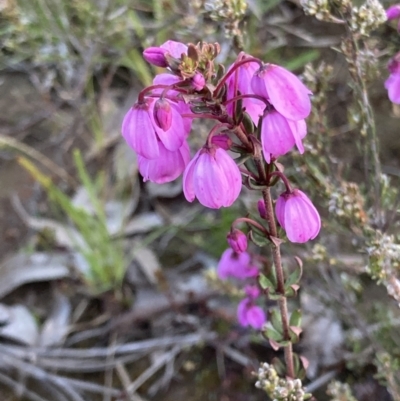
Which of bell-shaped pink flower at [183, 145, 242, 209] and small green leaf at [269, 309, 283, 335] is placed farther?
small green leaf at [269, 309, 283, 335]

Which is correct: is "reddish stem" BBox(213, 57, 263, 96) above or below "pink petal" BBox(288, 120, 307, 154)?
above

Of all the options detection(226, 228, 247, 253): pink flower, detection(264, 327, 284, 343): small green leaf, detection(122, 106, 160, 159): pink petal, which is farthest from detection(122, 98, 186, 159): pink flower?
detection(264, 327, 284, 343): small green leaf

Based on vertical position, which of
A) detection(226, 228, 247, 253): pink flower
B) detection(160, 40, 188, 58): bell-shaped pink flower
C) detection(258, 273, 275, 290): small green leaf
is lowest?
detection(258, 273, 275, 290): small green leaf

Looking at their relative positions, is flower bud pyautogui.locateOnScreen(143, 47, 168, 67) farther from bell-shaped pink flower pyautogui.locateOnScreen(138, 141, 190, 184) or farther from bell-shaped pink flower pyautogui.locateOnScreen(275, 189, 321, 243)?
bell-shaped pink flower pyautogui.locateOnScreen(275, 189, 321, 243)

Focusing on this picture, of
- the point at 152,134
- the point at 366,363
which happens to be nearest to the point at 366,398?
the point at 366,363

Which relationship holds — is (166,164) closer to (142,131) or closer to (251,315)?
(142,131)

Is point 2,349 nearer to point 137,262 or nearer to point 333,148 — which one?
point 137,262

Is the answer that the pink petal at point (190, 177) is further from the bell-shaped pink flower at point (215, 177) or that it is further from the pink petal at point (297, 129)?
the pink petal at point (297, 129)
